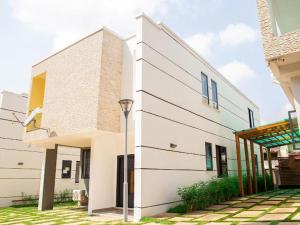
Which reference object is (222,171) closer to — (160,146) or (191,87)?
(191,87)

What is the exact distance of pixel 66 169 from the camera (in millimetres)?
16750

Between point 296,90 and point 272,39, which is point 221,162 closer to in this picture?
point 296,90

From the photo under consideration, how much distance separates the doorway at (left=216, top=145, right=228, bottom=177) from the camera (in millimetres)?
13958

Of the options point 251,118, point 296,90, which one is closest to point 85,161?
point 296,90

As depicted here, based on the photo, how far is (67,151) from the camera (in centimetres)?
1689

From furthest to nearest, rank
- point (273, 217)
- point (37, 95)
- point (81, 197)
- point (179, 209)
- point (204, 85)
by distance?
point (204, 85) < point (37, 95) < point (81, 197) < point (179, 209) < point (273, 217)

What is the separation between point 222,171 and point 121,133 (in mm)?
7438

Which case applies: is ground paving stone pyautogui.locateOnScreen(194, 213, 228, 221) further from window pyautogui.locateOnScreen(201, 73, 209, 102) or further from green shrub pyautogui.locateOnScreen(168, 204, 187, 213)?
window pyautogui.locateOnScreen(201, 73, 209, 102)

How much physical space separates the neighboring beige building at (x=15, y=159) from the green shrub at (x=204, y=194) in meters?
6.20

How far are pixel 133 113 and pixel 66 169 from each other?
971 cm

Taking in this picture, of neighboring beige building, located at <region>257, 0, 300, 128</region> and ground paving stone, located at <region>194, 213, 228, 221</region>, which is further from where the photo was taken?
ground paving stone, located at <region>194, 213, 228, 221</region>

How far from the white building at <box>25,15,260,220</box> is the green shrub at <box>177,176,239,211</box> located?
59 cm

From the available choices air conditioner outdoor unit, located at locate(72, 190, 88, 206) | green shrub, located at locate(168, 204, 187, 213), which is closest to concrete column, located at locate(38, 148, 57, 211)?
air conditioner outdoor unit, located at locate(72, 190, 88, 206)

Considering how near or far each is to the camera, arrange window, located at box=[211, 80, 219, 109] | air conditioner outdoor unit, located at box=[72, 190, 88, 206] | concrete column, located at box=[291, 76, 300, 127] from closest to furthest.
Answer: concrete column, located at box=[291, 76, 300, 127], air conditioner outdoor unit, located at box=[72, 190, 88, 206], window, located at box=[211, 80, 219, 109]
